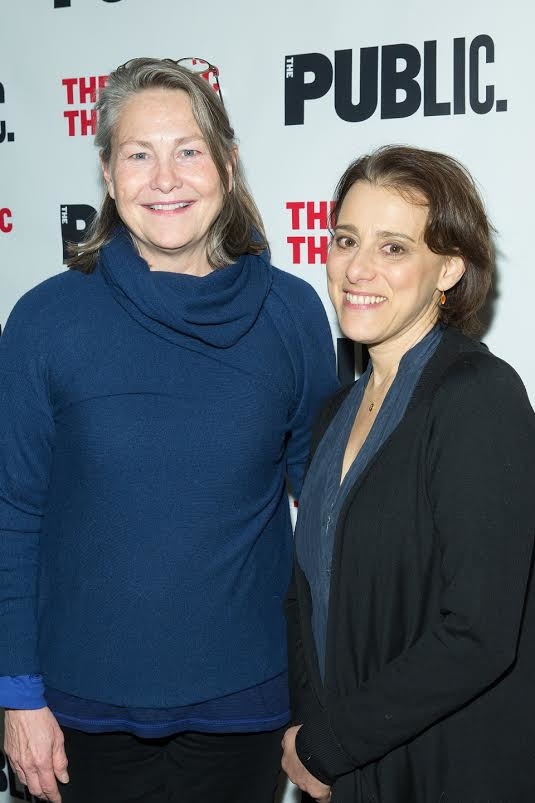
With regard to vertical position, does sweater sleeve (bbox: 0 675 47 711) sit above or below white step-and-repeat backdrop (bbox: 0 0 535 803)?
below

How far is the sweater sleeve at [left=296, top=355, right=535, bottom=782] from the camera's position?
1098mm

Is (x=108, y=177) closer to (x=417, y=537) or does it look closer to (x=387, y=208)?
(x=387, y=208)

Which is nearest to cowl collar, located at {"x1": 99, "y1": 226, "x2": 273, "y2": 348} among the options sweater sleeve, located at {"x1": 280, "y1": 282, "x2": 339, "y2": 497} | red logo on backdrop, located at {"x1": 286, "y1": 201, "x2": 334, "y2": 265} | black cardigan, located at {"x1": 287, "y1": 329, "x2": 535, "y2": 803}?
sweater sleeve, located at {"x1": 280, "y1": 282, "x2": 339, "y2": 497}

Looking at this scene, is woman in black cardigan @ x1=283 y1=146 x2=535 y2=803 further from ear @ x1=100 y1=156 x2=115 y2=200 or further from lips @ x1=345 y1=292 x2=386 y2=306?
ear @ x1=100 y1=156 x2=115 y2=200

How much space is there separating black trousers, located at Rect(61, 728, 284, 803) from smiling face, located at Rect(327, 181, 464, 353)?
632mm

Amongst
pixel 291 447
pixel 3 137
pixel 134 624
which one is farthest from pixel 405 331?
pixel 3 137

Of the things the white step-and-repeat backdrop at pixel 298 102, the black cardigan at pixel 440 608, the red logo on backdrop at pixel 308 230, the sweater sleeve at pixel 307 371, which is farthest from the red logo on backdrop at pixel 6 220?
the black cardigan at pixel 440 608

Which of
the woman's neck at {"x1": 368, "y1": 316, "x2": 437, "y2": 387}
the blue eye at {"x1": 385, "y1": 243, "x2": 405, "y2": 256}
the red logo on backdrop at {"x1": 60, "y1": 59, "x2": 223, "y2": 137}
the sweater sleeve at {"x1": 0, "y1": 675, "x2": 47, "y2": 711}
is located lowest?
the sweater sleeve at {"x1": 0, "y1": 675, "x2": 47, "y2": 711}

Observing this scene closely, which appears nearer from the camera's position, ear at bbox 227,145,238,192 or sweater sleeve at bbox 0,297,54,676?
sweater sleeve at bbox 0,297,54,676

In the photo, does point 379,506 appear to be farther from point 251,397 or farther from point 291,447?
point 291,447

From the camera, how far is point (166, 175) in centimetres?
138

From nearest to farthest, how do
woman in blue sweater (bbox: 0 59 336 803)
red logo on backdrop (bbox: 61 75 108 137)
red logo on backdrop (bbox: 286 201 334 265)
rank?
woman in blue sweater (bbox: 0 59 336 803) < red logo on backdrop (bbox: 286 201 334 265) < red logo on backdrop (bbox: 61 75 108 137)

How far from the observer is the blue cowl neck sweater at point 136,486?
4.40 feet

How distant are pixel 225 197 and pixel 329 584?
1.97 ft
